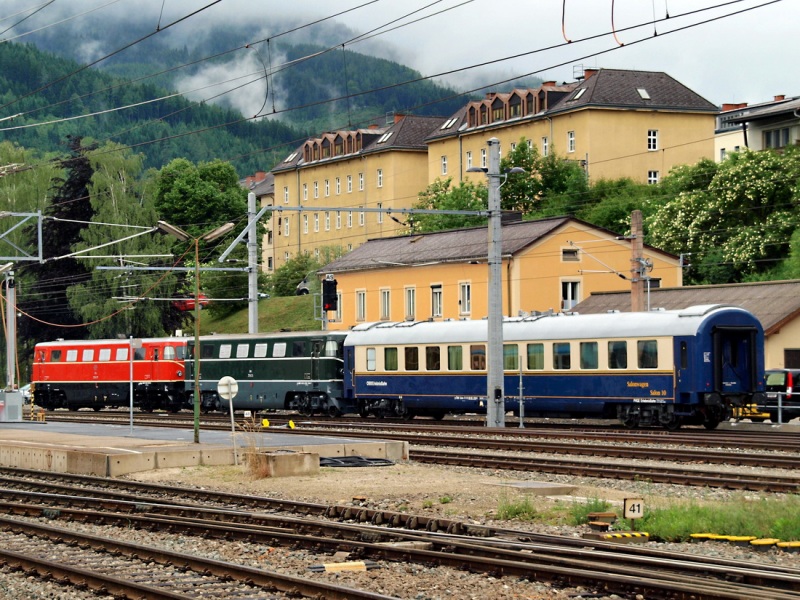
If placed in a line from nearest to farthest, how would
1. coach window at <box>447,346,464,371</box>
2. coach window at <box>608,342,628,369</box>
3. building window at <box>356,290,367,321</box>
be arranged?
coach window at <box>608,342,628,369</box>, coach window at <box>447,346,464,371</box>, building window at <box>356,290,367,321</box>

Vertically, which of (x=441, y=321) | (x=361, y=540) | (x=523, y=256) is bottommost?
(x=361, y=540)

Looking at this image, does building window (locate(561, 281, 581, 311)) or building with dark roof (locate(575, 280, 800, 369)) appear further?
building window (locate(561, 281, 581, 311))

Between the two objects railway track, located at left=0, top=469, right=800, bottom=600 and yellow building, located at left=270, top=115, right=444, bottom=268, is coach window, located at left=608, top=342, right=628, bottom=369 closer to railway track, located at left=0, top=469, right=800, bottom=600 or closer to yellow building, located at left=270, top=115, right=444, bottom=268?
railway track, located at left=0, top=469, right=800, bottom=600

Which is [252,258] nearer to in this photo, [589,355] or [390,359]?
[390,359]

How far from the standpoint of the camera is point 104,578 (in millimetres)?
13180

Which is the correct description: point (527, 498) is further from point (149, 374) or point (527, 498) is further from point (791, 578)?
point (149, 374)

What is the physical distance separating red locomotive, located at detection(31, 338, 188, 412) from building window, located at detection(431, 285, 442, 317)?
16.0m

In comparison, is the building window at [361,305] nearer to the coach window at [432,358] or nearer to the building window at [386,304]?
the building window at [386,304]

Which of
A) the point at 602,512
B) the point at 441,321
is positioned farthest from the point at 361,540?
the point at 441,321

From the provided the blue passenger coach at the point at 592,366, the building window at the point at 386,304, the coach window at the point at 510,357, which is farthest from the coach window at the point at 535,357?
the building window at the point at 386,304

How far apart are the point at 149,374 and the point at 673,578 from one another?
46938mm

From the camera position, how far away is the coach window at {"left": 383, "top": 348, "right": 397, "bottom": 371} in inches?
1734

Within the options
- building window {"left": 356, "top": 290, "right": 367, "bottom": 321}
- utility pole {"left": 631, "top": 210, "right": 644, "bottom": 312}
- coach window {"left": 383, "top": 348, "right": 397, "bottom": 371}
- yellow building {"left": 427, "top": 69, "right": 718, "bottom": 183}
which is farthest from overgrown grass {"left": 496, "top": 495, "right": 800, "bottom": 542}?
yellow building {"left": 427, "top": 69, "right": 718, "bottom": 183}

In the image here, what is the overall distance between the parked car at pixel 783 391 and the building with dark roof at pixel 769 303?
29.5 feet
